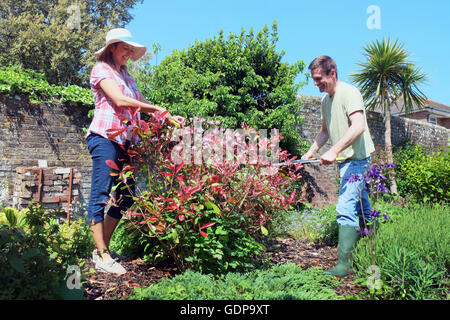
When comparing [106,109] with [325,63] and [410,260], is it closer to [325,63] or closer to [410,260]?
[325,63]

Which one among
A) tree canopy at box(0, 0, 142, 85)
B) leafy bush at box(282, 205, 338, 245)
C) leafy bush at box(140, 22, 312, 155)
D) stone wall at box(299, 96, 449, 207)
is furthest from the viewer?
tree canopy at box(0, 0, 142, 85)

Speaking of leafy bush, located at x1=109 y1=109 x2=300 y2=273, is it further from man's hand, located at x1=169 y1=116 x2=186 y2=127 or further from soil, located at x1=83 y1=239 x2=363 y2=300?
soil, located at x1=83 y1=239 x2=363 y2=300

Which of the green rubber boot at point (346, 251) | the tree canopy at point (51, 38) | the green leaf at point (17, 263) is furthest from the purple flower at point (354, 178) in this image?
the tree canopy at point (51, 38)

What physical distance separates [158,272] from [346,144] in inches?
75.0

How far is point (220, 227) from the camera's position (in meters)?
2.55

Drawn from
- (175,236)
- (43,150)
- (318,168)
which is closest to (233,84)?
(318,168)

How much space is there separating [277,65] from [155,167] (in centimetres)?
604

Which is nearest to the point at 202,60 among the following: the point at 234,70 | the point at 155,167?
the point at 234,70

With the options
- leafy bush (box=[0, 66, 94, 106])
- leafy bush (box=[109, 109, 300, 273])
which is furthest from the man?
leafy bush (box=[0, 66, 94, 106])

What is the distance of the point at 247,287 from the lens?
2314 millimetres

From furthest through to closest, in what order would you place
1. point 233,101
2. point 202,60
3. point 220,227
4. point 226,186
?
point 202,60
point 233,101
point 226,186
point 220,227

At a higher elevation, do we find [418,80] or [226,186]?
[418,80]

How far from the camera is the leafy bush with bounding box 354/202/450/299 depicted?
244cm
